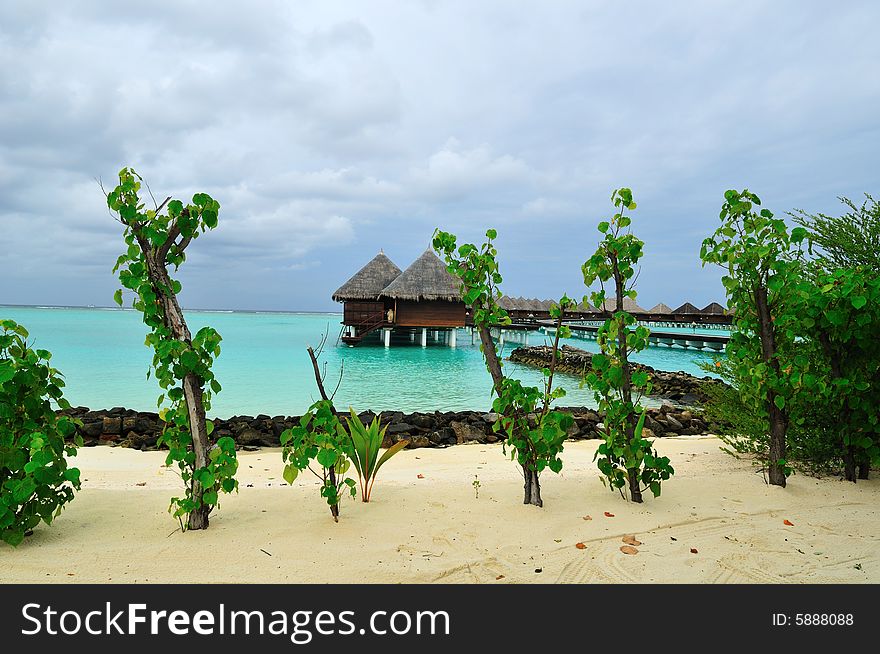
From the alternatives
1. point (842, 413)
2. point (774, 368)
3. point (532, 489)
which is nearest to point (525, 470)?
point (532, 489)

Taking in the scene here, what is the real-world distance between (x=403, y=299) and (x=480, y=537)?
26.1 metres

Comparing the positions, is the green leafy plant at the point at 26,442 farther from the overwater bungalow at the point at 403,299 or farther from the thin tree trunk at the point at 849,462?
the overwater bungalow at the point at 403,299

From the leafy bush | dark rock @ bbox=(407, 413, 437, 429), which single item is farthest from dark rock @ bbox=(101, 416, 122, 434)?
the leafy bush

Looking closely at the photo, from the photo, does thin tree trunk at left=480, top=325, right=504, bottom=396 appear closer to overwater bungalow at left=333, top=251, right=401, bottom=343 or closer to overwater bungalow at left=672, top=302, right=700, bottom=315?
overwater bungalow at left=333, top=251, right=401, bottom=343

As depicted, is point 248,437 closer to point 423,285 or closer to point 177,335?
point 177,335

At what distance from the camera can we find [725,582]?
263 centimetres

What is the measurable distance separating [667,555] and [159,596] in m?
2.47

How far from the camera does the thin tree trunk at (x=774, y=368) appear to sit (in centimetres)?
402

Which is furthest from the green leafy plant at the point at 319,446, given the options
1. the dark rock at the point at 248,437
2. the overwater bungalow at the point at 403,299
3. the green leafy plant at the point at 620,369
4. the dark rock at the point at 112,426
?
the overwater bungalow at the point at 403,299

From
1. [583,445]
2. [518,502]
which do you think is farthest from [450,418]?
[518,502]

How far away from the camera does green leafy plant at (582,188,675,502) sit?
11.6 feet

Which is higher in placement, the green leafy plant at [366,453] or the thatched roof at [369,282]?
the thatched roof at [369,282]

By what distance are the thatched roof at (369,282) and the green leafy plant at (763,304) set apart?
26981 millimetres

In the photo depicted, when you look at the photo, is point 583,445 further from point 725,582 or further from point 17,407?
point 17,407
